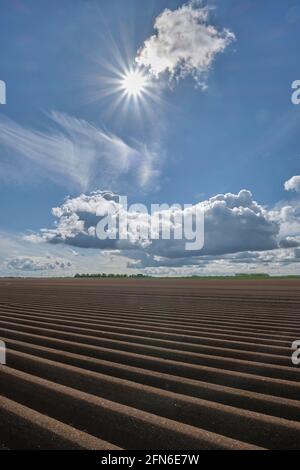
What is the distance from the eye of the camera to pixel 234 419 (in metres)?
2.58

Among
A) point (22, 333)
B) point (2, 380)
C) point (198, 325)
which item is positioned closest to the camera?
point (2, 380)

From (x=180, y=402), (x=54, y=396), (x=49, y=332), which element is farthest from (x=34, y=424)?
(x=49, y=332)

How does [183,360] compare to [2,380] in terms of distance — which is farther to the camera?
[183,360]

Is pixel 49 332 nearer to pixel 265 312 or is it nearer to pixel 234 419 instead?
pixel 234 419

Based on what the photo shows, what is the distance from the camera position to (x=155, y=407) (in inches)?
113

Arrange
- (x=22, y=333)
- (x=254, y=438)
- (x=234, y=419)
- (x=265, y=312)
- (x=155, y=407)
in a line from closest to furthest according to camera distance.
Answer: (x=254, y=438) < (x=234, y=419) < (x=155, y=407) < (x=22, y=333) < (x=265, y=312)

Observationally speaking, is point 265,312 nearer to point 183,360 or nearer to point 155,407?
point 183,360

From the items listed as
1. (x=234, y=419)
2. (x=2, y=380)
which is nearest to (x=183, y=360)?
(x=234, y=419)
